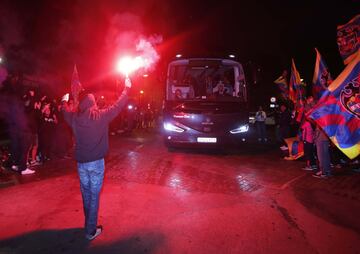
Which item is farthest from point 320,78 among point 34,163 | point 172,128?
point 34,163

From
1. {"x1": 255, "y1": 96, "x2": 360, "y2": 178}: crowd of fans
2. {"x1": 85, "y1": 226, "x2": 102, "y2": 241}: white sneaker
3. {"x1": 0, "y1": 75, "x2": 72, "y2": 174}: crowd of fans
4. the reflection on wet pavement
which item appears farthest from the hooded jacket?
{"x1": 255, "y1": 96, "x2": 360, "y2": 178}: crowd of fans

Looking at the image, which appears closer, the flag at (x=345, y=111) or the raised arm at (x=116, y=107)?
the raised arm at (x=116, y=107)

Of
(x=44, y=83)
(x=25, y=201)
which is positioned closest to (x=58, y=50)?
(x=44, y=83)

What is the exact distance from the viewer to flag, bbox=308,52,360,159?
651cm

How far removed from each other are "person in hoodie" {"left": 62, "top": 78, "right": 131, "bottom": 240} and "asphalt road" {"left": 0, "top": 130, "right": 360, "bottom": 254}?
50cm

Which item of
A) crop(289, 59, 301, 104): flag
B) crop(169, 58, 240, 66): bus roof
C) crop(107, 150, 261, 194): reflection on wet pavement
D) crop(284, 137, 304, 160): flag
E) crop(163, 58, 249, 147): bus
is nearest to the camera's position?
crop(107, 150, 261, 194): reflection on wet pavement

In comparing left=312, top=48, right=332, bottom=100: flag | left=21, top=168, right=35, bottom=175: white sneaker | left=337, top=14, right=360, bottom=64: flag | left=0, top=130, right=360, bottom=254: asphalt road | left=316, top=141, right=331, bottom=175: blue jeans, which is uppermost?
left=337, top=14, right=360, bottom=64: flag

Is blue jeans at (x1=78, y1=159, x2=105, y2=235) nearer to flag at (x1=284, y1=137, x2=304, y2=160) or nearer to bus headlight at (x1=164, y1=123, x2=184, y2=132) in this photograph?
bus headlight at (x1=164, y1=123, x2=184, y2=132)

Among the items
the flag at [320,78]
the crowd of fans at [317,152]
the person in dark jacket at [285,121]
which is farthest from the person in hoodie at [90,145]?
the person in dark jacket at [285,121]

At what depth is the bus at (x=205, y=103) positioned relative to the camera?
10.8 metres

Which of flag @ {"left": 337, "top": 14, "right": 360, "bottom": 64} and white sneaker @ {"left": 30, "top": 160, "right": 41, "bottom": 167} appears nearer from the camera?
flag @ {"left": 337, "top": 14, "right": 360, "bottom": 64}

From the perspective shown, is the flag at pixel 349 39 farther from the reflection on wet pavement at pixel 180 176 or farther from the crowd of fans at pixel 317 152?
the reflection on wet pavement at pixel 180 176

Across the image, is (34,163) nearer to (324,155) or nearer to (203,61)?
(203,61)

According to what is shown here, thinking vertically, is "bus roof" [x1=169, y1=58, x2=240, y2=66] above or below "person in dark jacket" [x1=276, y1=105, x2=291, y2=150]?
above
